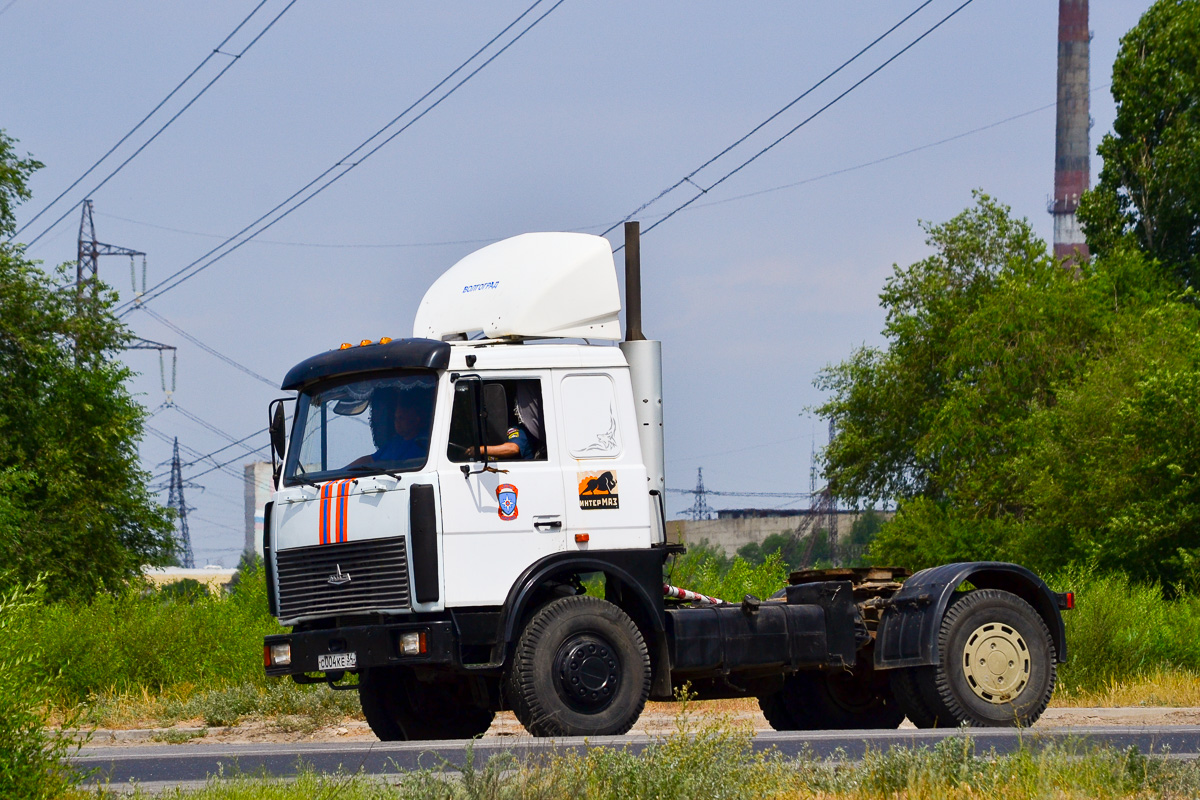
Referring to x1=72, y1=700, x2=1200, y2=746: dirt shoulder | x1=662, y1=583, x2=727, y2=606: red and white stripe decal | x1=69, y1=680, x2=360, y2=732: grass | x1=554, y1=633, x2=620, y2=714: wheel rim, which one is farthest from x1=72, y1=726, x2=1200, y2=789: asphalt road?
x1=69, y1=680, x2=360, y2=732: grass

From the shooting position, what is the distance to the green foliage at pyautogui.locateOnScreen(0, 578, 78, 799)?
7547 millimetres

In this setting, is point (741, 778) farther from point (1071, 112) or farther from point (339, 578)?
point (1071, 112)

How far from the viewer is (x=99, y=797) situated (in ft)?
25.0

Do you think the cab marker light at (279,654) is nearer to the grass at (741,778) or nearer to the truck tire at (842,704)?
Result: the grass at (741,778)

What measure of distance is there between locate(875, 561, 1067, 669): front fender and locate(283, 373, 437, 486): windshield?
14.1 feet

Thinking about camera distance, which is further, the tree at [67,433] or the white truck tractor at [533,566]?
the tree at [67,433]

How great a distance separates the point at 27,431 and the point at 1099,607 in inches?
957

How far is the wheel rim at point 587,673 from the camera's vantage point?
37.4 ft

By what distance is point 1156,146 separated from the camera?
50938mm

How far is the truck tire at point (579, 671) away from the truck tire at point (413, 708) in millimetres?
1996

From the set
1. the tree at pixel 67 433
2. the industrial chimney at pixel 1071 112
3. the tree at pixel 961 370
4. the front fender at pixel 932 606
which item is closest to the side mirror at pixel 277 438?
the front fender at pixel 932 606

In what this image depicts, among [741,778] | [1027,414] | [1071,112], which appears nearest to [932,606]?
[741,778]

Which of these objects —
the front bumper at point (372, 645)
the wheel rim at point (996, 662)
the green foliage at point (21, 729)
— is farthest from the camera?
the wheel rim at point (996, 662)

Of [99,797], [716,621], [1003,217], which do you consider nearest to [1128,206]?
[1003,217]
